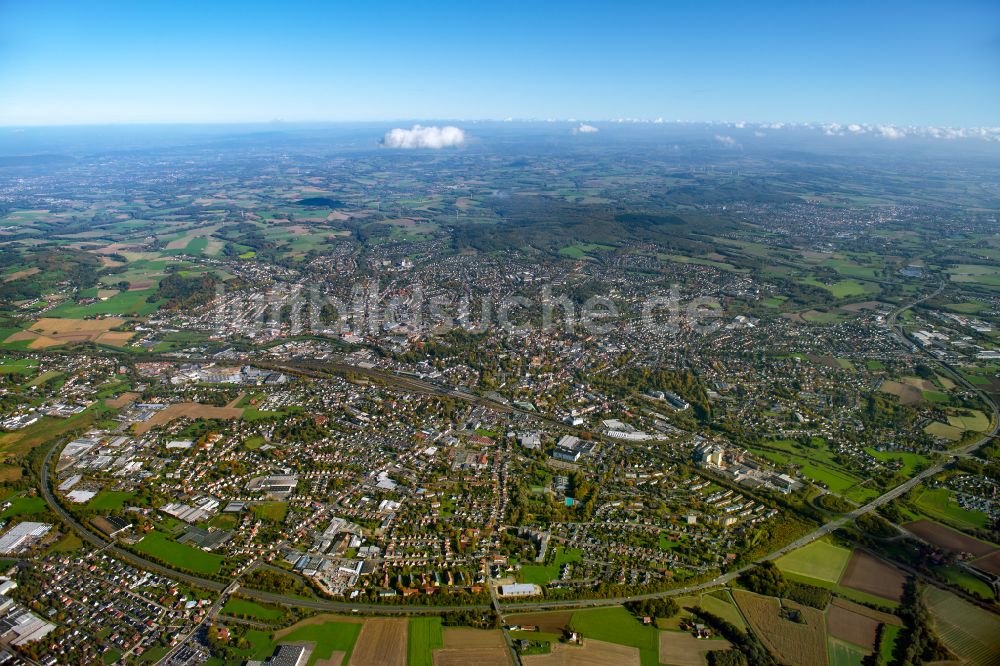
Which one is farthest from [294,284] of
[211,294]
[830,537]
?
[830,537]

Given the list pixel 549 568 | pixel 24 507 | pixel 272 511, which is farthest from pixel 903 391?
pixel 24 507

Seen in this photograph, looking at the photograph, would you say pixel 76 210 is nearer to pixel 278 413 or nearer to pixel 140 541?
pixel 278 413

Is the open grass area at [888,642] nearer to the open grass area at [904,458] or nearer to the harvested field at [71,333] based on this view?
the open grass area at [904,458]

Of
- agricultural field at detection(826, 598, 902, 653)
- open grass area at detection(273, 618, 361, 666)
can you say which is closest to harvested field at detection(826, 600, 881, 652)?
agricultural field at detection(826, 598, 902, 653)

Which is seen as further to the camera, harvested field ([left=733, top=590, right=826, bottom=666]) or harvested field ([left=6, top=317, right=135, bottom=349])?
harvested field ([left=6, top=317, right=135, bottom=349])

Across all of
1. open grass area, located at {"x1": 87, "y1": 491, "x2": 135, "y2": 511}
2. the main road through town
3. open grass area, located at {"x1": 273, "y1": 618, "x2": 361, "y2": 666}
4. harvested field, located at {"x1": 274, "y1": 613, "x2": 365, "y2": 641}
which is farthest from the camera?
open grass area, located at {"x1": 87, "y1": 491, "x2": 135, "y2": 511}

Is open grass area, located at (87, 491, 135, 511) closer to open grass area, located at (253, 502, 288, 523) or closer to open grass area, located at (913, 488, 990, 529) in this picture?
open grass area, located at (253, 502, 288, 523)

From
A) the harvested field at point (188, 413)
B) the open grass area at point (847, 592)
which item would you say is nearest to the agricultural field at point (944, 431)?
the open grass area at point (847, 592)

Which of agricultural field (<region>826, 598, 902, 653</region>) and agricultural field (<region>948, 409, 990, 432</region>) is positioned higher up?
agricultural field (<region>948, 409, 990, 432</region>)
